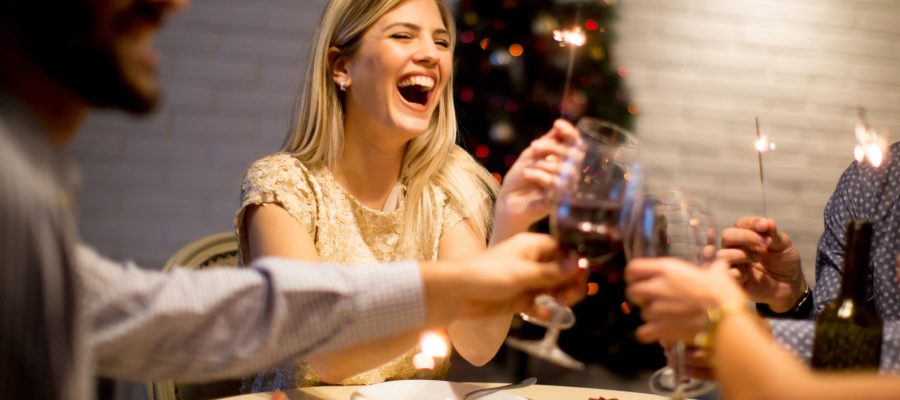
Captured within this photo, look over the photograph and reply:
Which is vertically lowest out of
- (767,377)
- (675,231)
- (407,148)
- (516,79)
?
(767,377)

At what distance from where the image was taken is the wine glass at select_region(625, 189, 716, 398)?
1.10 meters

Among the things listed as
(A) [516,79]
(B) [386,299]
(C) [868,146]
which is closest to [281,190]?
(B) [386,299]

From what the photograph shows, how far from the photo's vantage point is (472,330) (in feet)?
6.68

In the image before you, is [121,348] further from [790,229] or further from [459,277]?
[790,229]

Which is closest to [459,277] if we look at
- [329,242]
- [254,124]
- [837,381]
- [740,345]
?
[740,345]

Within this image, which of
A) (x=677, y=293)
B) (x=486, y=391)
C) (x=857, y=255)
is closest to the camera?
(x=677, y=293)

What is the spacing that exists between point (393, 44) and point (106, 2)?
4.67 feet

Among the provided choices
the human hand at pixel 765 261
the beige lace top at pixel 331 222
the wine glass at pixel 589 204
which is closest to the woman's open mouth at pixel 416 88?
the beige lace top at pixel 331 222

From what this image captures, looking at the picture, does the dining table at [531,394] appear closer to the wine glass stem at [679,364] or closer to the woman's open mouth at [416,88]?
the wine glass stem at [679,364]

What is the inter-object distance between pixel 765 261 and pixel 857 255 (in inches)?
35.1

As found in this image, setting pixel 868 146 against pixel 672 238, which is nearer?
pixel 672 238

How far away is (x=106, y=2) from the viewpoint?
763mm

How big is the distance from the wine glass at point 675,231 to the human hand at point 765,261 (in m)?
0.70

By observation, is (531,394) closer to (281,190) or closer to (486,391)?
(486,391)
